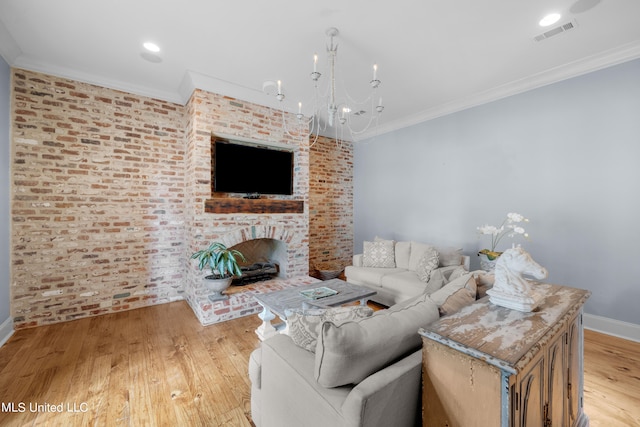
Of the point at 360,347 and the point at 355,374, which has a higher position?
the point at 360,347

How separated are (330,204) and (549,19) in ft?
13.4

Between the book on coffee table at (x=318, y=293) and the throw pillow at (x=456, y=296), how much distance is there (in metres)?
1.24

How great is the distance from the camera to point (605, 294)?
9.23ft

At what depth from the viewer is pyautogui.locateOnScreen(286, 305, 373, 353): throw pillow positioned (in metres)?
1.34

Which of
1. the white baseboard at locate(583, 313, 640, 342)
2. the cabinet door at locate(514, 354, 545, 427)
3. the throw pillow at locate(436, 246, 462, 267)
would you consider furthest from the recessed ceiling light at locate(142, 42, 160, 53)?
the white baseboard at locate(583, 313, 640, 342)

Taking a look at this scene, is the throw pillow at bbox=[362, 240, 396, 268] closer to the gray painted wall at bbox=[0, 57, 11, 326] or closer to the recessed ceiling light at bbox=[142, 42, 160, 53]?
the recessed ceiling light at bbox=[142, 42, 160, 53]

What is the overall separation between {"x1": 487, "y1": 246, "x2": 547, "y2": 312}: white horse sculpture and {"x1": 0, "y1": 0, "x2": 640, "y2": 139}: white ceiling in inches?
80.5

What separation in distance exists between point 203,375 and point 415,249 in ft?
9.95

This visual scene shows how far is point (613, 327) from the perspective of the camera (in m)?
2.76

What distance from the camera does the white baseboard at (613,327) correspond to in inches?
104

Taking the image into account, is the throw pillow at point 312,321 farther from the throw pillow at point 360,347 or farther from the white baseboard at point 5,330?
the white baseboard at point 5,330

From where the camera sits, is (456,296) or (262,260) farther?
(262,260)

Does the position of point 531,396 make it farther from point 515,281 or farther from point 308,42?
point 308,42

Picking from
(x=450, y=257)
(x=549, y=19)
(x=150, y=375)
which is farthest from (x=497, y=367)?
(x=549, y=19)
